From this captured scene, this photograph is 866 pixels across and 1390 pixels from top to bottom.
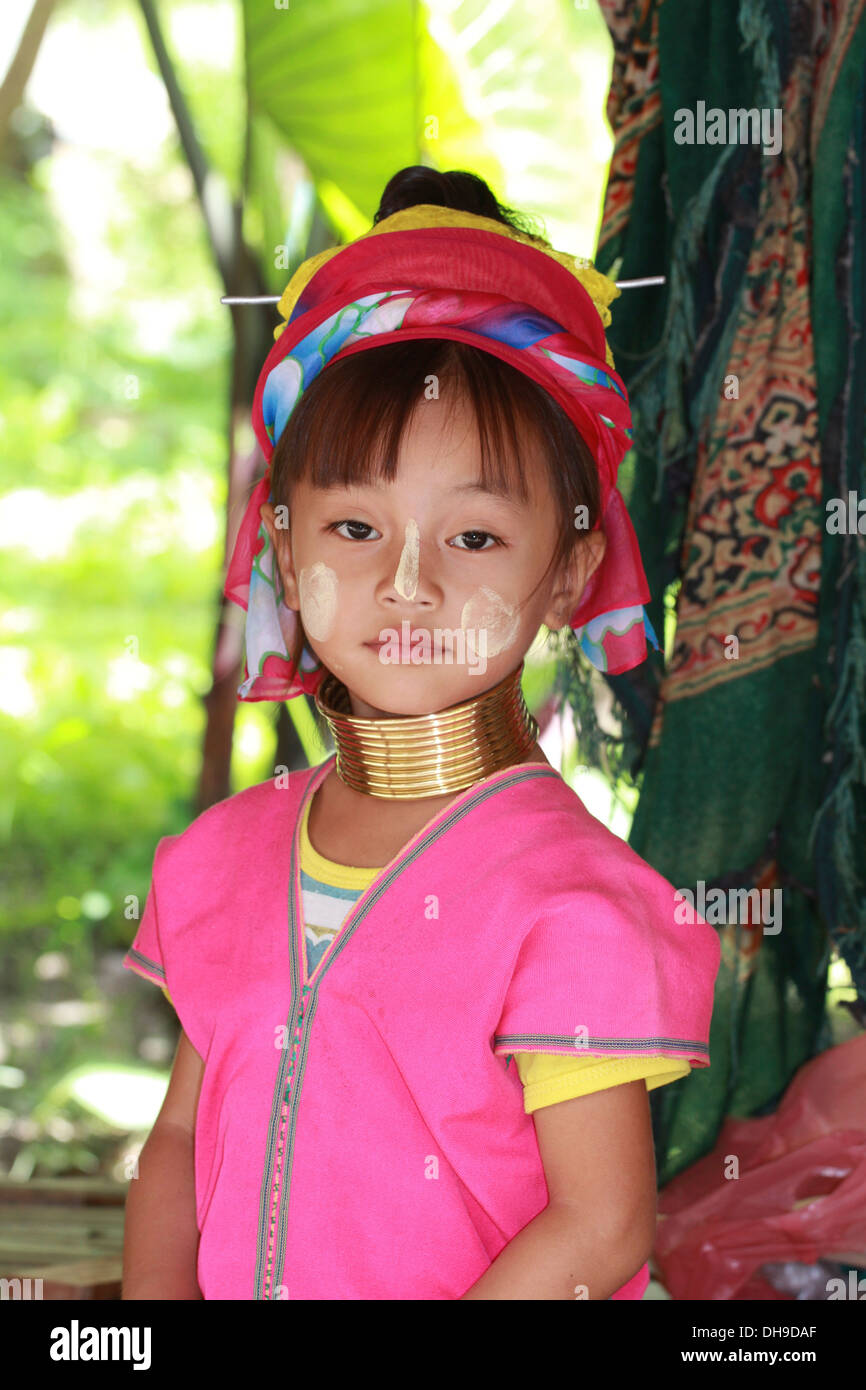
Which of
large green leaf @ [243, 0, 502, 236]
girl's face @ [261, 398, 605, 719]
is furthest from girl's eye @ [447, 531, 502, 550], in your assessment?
large green leaf @ [243, 0, 502, 236]

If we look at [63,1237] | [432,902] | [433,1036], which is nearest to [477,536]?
[432,902]

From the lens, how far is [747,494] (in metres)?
1.91

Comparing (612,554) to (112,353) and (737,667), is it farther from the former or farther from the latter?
(112,353)

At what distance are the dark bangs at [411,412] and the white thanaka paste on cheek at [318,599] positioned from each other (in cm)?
8

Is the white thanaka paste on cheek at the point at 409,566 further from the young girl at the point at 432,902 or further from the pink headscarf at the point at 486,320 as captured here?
the pink headscarf at the point at 486,320

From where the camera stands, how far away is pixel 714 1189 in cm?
188

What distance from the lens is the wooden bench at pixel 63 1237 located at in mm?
1616

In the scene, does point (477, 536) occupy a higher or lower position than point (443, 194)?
Answer: lower

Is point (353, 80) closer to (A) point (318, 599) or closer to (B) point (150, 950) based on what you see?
(A) point (318, 599)

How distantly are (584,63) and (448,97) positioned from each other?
73 centimetres

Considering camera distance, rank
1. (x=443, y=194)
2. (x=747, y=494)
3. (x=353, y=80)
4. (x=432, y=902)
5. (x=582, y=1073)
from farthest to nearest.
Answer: (x=353, y=80), (x=747, y=494), (x=443, y=194), (x=432, y=902), (x=582, y=1073)

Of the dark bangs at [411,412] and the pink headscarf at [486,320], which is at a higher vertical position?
the pink headscarf at [486,320]

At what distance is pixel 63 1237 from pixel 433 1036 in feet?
3.46

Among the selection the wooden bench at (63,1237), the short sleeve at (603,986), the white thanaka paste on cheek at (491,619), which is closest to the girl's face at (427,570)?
the white thanaka paste on cheek at (491,619)
